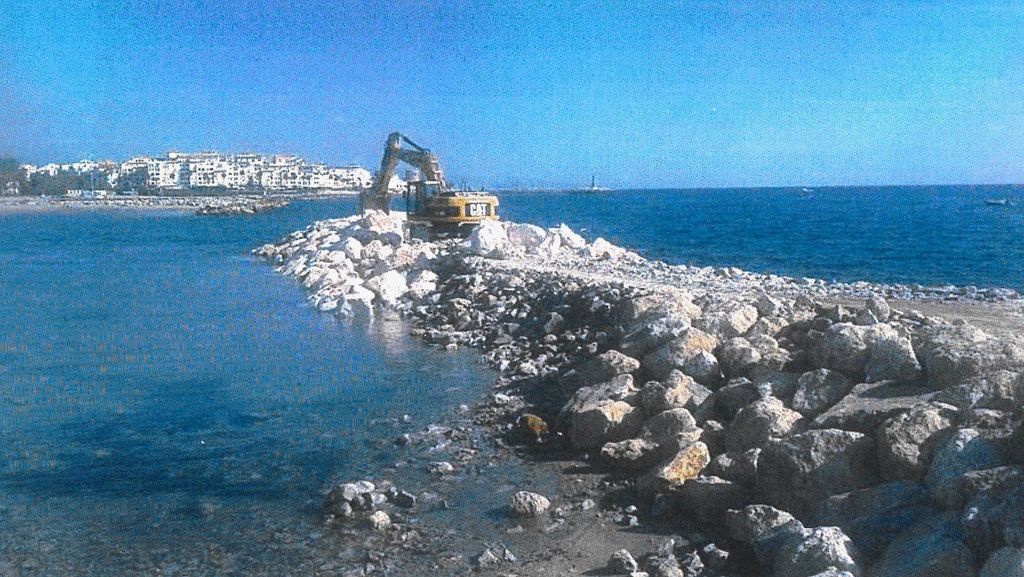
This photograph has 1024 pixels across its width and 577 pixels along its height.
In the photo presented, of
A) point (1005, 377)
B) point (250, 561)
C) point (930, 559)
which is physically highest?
point (1005, 377)

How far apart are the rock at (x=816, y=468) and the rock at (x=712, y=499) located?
30 centimetres

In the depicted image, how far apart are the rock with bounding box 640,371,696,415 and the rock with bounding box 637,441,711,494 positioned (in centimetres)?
140

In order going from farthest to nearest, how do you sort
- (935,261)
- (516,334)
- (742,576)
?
(935,261) → (516,334) → (742,576)

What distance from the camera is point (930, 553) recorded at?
256 inches

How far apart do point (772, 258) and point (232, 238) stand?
118 feet

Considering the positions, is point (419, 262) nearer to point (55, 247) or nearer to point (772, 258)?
point (772, 258)

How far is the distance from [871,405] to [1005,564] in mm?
3716

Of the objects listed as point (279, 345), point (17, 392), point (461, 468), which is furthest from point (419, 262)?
point (461, 468)

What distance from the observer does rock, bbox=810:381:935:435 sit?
9000 mm

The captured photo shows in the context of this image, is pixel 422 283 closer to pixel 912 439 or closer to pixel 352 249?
pixel 352 249

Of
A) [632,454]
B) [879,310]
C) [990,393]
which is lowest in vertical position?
[632,454]

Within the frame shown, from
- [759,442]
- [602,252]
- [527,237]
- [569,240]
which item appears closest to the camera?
[759,442]

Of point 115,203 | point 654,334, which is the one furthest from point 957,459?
point 115,203

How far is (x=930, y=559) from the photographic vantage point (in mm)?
6453
